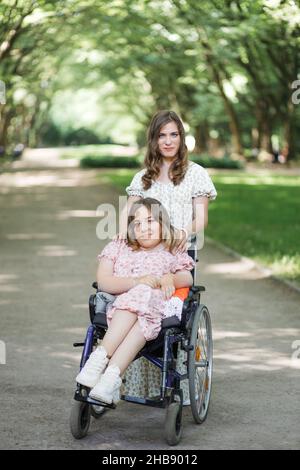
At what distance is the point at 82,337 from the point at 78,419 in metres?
2.76

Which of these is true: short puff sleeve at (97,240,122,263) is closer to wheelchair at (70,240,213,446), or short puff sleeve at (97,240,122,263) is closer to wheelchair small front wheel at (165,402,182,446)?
wheelchair at (70,240,213,446)

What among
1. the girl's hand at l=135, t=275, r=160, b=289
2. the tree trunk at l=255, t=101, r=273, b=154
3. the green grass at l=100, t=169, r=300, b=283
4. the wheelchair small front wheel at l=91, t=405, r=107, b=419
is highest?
the girl's hand at l=135, t=275, r=160, b=289

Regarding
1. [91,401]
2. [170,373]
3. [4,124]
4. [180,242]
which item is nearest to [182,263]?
[180,242]

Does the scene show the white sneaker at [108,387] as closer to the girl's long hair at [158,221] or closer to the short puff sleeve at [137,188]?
the girl's long hair at [158,221]

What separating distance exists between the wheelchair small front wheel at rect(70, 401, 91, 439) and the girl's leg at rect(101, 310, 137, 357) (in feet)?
1.00

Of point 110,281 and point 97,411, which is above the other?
point 110,281

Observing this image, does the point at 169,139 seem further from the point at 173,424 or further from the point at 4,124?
the point at 4,124

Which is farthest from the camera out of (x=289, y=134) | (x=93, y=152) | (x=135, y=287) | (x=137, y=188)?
(x=93, y=152)

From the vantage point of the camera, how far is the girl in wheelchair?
16.6 ft

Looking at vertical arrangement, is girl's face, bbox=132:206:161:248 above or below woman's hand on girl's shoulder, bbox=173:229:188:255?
above

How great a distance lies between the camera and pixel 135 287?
17.5 feet

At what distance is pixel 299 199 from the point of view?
874 inches

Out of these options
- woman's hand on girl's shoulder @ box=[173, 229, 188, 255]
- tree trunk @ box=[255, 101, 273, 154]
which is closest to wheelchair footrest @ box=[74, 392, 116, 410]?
woman's hand on girl's shoulder @ box=[173, 229, 188, 255]
